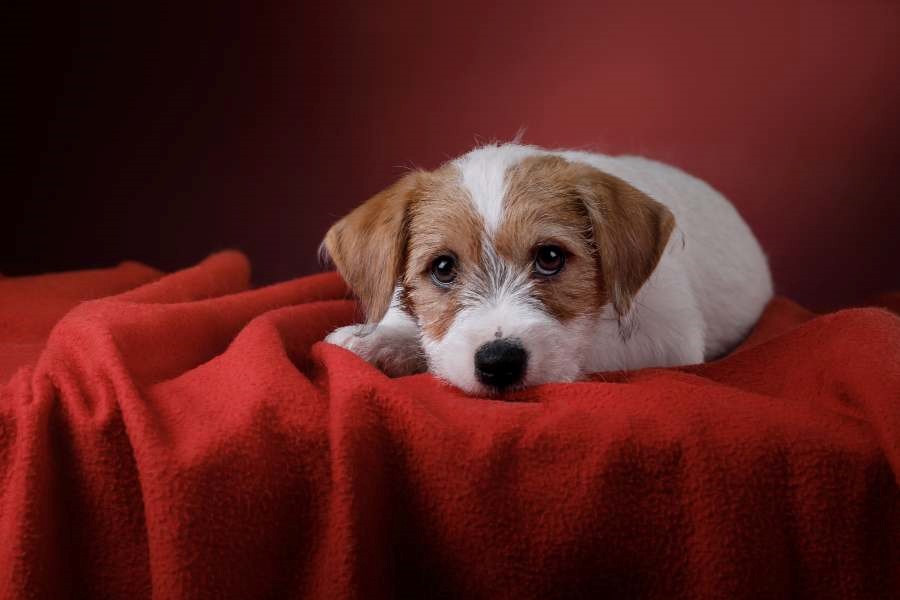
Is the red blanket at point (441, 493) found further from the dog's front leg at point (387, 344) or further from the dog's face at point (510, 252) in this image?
the dog's front leg at point (387, 344)

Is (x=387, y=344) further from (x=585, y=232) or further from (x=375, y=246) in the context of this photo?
(x=585, y=232)

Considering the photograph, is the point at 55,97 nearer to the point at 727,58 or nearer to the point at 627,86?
the point at 627,86

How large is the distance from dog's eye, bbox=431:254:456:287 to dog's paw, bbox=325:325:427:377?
232 millimetres

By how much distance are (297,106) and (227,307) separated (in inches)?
64.9

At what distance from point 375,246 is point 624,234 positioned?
24.8 inches

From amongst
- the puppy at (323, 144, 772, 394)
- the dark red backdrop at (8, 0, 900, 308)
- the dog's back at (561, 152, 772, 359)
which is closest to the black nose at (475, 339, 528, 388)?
the puppy at (323, 144, 772, 394)

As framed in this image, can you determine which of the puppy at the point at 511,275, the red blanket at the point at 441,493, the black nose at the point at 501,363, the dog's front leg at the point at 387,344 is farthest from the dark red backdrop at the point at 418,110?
the red blanket at the point at 441,493

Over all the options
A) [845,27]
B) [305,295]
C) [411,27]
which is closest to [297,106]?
[411,27]

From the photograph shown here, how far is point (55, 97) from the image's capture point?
3311 millimetres

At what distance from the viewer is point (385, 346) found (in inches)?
79.7

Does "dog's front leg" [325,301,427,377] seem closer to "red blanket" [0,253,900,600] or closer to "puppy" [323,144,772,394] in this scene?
"puppy" [323,144,772,394]

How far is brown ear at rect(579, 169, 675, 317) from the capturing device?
1831 millimetres

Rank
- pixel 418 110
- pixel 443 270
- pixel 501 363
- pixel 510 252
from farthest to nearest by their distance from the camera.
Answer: pixel 418 110
pixel 443 270
pixel 510 252
pixel 501 363

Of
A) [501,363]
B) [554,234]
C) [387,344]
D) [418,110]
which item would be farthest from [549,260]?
[418,110]
